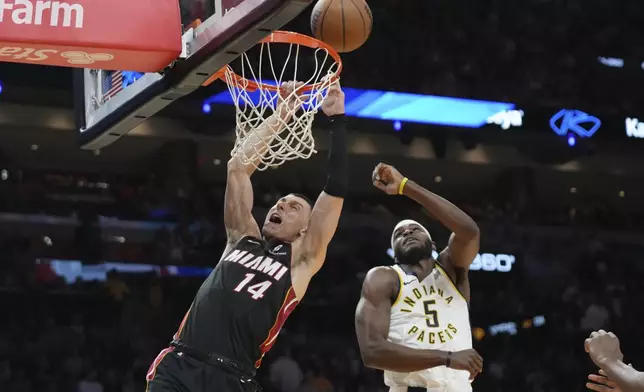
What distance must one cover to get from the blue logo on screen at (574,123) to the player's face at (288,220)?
30.9 ft

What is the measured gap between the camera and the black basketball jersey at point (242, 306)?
4062 millimetres

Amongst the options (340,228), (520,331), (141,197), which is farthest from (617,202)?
(141,197)

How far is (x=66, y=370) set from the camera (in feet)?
32.5

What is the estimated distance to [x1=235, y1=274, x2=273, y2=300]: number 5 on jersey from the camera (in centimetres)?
415

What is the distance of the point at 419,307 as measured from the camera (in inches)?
194

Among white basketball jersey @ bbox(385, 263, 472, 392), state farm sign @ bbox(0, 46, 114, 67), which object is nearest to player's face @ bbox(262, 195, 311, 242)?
white basketball jersey @ bbox(385, 263, 472, 392)

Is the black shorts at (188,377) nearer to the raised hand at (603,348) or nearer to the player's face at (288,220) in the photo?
the player's face at (288,220)

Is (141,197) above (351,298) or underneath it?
above

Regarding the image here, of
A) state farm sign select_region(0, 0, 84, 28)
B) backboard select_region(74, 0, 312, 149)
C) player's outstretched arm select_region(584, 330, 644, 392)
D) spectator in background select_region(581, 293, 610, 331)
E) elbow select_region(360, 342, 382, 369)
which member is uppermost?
state farm sign select_region(0, 0, 84, 28)

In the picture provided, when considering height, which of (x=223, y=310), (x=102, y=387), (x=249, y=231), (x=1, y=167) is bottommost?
(x=102, y=387)

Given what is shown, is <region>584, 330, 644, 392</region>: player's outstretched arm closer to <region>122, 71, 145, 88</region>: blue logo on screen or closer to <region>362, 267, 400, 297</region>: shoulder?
<region>362, 267, 400, 297</region>: shoulder

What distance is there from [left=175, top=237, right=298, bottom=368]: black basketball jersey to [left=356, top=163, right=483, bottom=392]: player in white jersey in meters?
0.70

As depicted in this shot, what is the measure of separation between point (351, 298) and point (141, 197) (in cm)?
284

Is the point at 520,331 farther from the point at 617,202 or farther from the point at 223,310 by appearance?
the point at 223,310
